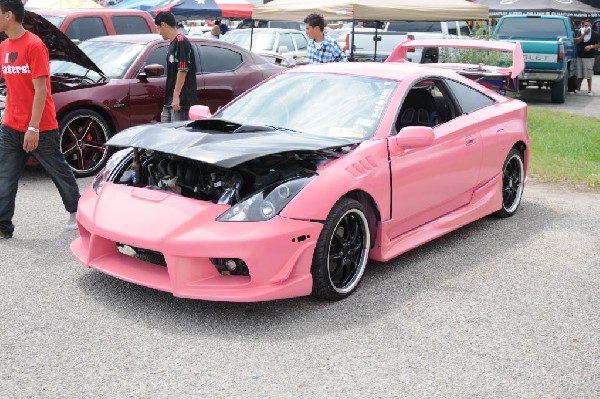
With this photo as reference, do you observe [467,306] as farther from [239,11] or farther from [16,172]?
[239,11]

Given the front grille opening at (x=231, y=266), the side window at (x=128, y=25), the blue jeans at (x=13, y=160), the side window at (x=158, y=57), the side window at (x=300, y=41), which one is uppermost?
the side window at (x=128, y=25)

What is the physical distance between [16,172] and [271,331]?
2.91 m

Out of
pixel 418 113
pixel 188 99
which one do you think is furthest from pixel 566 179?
pixel 188 99

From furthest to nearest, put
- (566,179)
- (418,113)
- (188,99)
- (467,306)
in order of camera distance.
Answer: (566,179)
(188,99)
(418,113)
(467,306)

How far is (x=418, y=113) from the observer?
6.17 m

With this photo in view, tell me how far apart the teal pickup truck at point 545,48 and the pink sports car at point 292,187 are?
1141cm

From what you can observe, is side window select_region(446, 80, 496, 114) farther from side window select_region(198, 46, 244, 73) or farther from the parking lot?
side window select_region(198, 46, 244, 73)

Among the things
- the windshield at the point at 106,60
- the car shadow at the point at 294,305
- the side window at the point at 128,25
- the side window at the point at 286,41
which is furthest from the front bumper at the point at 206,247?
the side window at the point at 286,41

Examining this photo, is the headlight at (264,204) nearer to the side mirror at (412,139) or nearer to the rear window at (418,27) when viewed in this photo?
the side mirror at (412,139)

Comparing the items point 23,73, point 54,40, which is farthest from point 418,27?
point 23,73

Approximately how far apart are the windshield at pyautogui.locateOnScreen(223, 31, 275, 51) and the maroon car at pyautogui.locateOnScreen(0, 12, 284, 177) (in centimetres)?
850

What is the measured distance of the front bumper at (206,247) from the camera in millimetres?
4340

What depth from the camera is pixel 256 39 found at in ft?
62.9

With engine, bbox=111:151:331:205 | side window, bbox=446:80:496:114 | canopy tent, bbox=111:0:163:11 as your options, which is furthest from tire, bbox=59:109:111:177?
canopy tent, bbox=111:0:163:11
